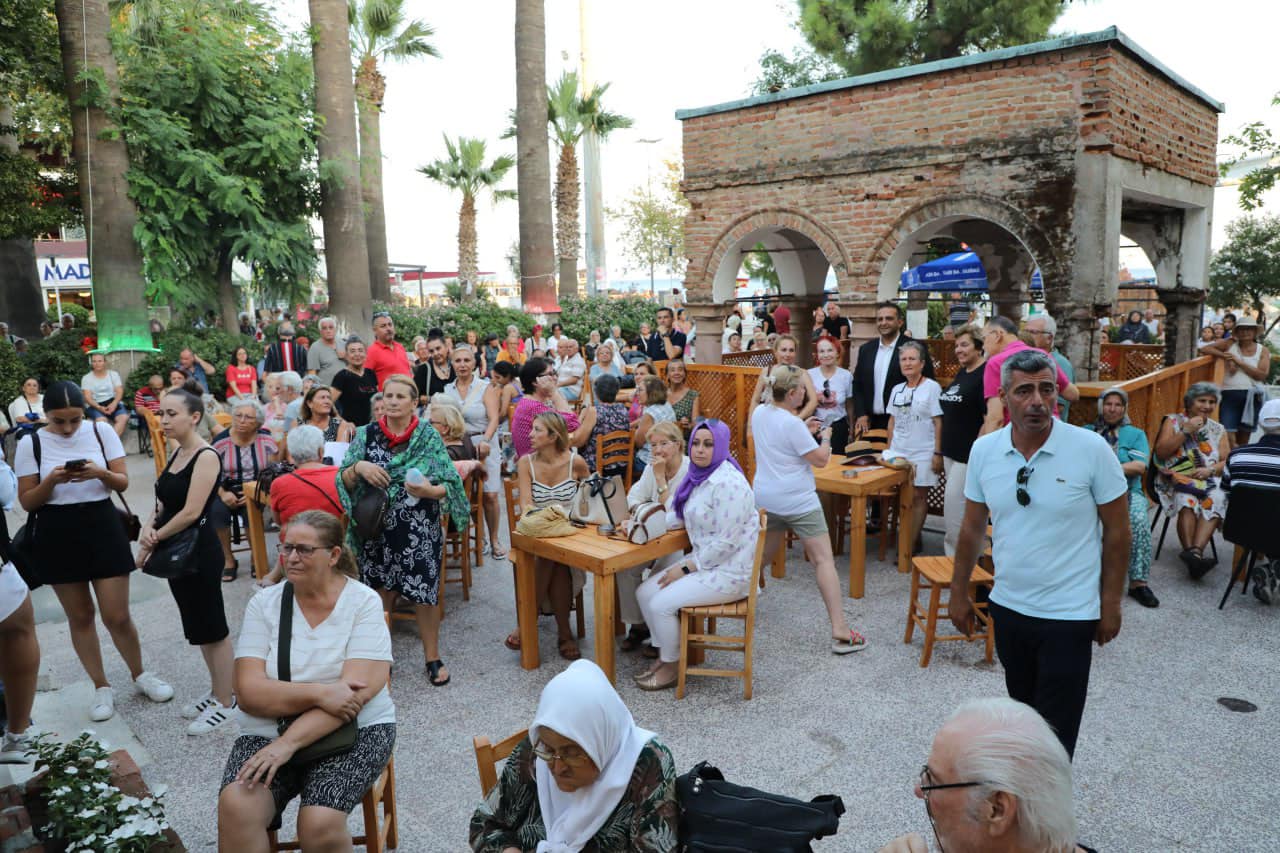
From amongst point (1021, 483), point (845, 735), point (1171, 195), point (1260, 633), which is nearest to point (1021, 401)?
point (1021, 483)

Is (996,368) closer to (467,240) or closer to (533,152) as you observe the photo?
(533,152)

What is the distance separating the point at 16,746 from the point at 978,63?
10.6m

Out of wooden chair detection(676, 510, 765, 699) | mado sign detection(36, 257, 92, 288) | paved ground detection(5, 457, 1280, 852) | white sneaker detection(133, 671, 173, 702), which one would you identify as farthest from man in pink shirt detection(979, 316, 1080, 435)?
mado sign detection(36, 257, 92, 288)

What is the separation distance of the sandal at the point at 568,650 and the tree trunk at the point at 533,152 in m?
15.2

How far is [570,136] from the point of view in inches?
997

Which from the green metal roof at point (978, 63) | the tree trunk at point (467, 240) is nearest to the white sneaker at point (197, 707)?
the green metal roof at point (978, 63)

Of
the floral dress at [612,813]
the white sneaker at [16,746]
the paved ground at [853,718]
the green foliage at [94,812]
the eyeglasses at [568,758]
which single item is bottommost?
the paved ground at [853,718]

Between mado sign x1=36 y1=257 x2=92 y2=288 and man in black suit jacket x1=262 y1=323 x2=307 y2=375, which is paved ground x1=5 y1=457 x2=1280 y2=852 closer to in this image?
man in black suit jacket x1=262 y1=323 x2=307 y2=375

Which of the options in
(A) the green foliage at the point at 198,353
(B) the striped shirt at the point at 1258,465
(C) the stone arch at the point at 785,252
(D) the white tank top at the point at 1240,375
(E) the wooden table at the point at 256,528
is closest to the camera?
(B) the striped shirt at the point at 1258,465

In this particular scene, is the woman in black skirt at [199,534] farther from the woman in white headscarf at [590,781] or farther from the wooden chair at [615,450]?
the wooden chair at [615,450]

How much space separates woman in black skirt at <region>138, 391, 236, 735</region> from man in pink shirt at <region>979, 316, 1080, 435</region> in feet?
15.5

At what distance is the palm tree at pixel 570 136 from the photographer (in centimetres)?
2477

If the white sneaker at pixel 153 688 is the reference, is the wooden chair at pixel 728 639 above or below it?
above

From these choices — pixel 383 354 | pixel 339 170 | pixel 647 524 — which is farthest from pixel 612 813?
pixel 339 170
